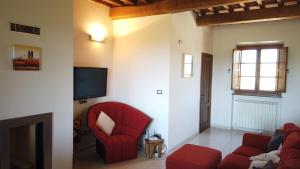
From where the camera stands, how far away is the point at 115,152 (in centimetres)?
390

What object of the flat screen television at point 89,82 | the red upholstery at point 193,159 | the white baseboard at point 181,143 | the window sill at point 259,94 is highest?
the flat screen television at point 89,82

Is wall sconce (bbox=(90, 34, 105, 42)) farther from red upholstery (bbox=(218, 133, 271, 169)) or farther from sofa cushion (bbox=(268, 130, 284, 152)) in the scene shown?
sofa cushion (bbox=(268, 130, 284, 152))

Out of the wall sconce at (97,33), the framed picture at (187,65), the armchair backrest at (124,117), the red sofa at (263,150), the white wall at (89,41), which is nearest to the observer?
the red sofa at (263,150)

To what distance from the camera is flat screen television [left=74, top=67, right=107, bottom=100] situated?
4.00 metres

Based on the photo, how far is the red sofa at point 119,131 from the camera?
388 cm

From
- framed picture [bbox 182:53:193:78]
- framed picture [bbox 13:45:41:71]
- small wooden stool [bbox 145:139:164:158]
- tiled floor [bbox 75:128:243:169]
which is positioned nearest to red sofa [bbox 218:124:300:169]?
tiled floor [bbox 75:128:243:169]

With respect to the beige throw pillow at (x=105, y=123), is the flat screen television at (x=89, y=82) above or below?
above

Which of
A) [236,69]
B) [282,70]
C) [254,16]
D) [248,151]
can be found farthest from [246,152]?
[236,69]

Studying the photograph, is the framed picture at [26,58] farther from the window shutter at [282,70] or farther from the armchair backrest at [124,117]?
the window shutter at [282,70]

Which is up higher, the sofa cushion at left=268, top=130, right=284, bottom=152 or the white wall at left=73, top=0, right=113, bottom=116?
the white wall at left=73, top=0, right=113, bottom=116

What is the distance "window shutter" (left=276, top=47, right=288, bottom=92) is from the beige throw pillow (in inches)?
161

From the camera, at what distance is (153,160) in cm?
411

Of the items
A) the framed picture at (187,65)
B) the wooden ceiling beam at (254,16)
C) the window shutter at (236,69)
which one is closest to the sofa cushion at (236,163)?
the framed picture at (187,65)

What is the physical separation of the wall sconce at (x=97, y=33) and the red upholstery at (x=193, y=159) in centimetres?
257
